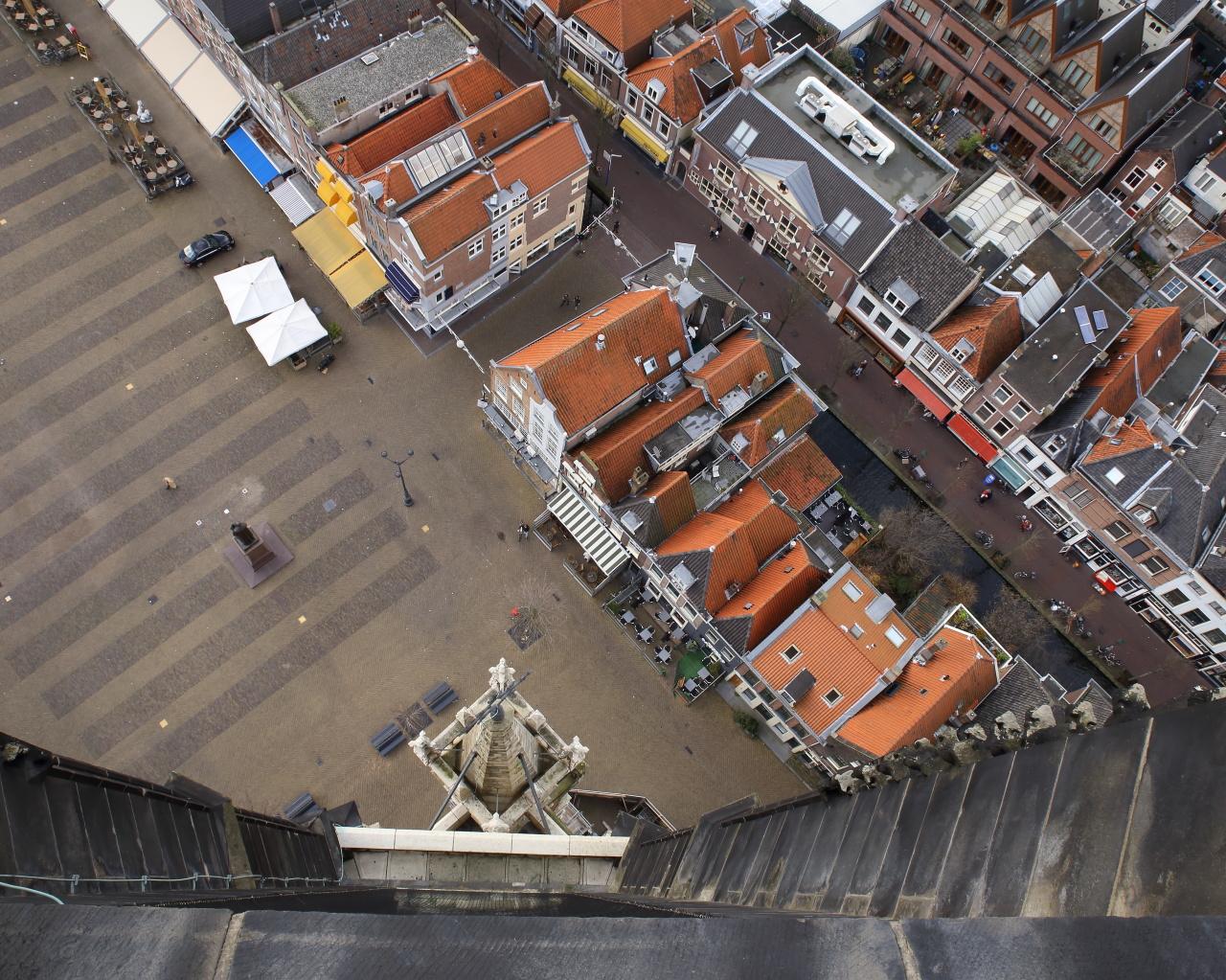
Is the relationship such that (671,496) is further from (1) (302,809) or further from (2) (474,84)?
(2) (474,84)

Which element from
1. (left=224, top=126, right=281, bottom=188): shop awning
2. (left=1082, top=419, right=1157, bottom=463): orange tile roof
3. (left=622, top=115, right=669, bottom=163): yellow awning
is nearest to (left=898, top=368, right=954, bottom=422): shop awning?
(left=1082, top=419, right=1157, bottom=463): orange tile roof

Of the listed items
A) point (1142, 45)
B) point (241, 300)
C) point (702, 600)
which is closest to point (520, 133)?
point (241, 300)

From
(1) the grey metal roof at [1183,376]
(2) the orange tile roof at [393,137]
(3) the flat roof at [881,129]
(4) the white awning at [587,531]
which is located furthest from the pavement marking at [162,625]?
(1) the grey metal roof at [1183,376]

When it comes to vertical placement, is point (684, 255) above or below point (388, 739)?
above

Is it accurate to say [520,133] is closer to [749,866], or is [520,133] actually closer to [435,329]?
[435,329]

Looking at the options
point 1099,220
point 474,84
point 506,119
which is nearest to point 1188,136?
point 1099,220

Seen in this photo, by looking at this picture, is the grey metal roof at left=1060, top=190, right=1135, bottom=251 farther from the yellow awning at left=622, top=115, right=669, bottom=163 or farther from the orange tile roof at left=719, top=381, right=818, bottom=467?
the yellow awning at left=622, top=115, right=669, bottom=163
